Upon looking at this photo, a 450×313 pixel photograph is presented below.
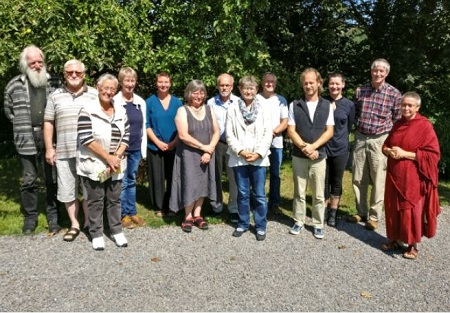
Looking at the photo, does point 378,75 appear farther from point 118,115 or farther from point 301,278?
point 118,115

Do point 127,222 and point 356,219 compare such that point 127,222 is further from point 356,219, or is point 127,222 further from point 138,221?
point 356,219

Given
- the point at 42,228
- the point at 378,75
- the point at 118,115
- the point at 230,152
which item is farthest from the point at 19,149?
the point at 378,75

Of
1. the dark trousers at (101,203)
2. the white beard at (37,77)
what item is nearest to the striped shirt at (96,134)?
the dark trousers at (101,203)

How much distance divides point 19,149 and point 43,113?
520 mm

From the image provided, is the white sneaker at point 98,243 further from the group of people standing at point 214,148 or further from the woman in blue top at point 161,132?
the woman in blue top at point 161,132

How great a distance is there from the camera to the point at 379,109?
5.21m

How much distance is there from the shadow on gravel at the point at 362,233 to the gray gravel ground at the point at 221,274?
0.02 metres

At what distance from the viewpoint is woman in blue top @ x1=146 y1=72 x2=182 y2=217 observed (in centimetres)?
544

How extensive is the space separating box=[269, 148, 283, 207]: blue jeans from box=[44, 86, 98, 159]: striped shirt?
2.39 m

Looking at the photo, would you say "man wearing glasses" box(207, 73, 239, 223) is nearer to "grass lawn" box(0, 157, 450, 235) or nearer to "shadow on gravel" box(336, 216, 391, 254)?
"grass lawn" box(0, 157, 450, 235)

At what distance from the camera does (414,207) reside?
14.6 ft

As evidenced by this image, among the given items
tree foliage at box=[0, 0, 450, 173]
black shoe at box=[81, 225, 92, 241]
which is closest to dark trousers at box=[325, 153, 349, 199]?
tree foliage at box=[0, 0, 450, 173]

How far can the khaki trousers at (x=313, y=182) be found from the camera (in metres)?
5.02

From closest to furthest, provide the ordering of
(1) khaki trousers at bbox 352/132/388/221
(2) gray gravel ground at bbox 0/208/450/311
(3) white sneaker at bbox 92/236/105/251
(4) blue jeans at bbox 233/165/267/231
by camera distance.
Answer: (2) gray gravel ground at bbox 0/208/450/311
(3) white sneaker at bbox 92/236/105/251
(4) blue jeans at bbox 233/165/267/231
(1) khaki trousers at bbox 352/132/388/221
